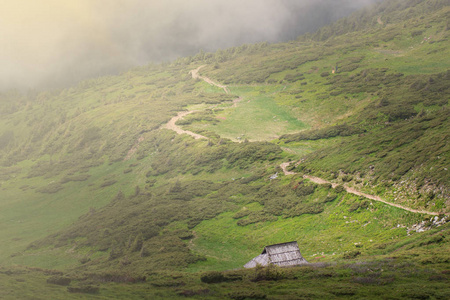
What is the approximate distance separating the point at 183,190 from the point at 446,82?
234 ft

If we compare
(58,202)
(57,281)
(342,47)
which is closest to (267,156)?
(57,281)

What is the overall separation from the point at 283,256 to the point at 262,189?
29241 mm

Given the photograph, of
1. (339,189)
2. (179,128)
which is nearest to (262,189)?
(339,189)

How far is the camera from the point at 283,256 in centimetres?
3866

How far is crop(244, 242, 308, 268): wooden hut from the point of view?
125 feet

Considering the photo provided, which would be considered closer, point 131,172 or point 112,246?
point 112,246

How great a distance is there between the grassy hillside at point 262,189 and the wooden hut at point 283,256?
125 inches

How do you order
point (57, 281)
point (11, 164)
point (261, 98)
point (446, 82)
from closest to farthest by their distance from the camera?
1. point (57, 281)
2. point (446, 82)
3. point (261, 98)
4. point (11, 164)

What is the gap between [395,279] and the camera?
2658cm

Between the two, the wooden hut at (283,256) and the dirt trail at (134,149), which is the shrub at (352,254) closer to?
the wooden hut at (283,256)

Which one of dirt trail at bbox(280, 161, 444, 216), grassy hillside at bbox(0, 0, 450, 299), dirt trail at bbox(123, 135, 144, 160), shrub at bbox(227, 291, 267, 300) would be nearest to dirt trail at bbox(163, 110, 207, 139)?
grassy hillside at bbox(0, 0, 450, 299)

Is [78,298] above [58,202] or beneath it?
beneath

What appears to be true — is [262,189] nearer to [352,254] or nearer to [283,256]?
[283,256]

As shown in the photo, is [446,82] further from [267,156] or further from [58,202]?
[58,202]
